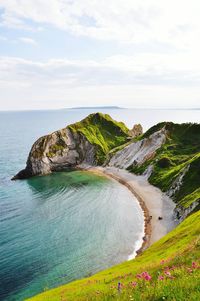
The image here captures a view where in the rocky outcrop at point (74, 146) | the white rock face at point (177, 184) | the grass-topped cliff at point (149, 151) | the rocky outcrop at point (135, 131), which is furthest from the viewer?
the rocky outcrop at point (135, 131)

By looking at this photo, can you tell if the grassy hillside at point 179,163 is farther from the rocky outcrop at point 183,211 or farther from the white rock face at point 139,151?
the white rock face at point 139,151

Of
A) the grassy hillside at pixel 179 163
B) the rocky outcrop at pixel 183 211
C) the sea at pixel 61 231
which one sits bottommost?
the sea at pixel 61 231

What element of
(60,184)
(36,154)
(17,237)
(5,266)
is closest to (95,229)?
(17,237)

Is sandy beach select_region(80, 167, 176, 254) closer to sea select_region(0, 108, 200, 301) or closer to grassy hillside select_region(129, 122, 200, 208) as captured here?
sea select_region(0, 108, 200, 301)

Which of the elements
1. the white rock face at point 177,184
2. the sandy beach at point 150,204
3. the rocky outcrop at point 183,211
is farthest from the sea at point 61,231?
the white rock face at point 177,184

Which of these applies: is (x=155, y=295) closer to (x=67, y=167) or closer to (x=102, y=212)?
(x=102, y=212)

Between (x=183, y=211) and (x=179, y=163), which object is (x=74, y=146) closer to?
(x=179, y=163)

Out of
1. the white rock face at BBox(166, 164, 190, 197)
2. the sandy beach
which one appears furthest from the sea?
the white rock face at BBox(166, 164, 190, 197)
